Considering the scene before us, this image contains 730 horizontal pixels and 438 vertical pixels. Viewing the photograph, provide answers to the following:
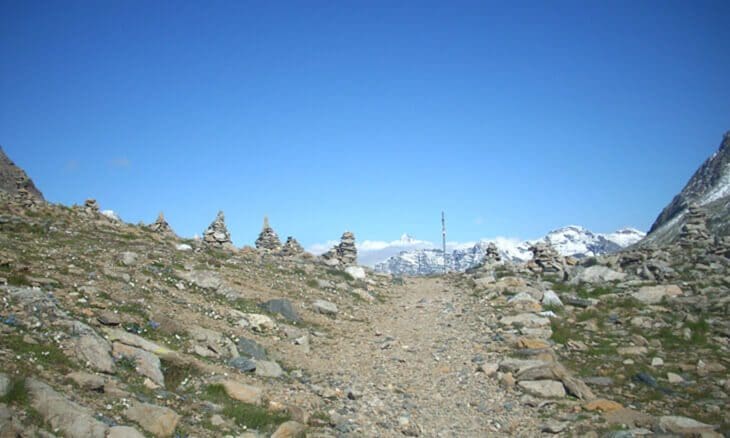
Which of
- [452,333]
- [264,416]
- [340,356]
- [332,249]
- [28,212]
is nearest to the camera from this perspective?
[264,416]

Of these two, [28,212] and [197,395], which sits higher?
[28,212]

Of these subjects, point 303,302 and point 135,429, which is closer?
point 135,429

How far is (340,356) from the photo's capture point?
65.3 ft

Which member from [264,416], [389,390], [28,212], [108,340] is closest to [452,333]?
[389,390]

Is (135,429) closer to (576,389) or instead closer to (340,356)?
(340,356)

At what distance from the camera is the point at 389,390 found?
54.9 feet

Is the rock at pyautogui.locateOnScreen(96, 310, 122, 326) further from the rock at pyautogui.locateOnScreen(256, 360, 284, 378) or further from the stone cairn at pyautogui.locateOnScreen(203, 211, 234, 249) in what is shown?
the stone cairn at pyautogui.locateOnScreen(203, 211, 234, 249)

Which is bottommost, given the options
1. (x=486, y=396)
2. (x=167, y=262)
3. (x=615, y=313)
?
(x=486, y=396)

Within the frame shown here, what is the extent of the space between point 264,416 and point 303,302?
44.7 ft

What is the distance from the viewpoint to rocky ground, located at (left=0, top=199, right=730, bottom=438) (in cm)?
1177

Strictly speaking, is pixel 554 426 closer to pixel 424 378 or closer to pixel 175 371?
pixel 424 378

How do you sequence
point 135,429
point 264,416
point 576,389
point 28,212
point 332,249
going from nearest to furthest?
1. point 135,429
2. point 264,416
3. point 576,389
4. point 28,212
5. point 332,249

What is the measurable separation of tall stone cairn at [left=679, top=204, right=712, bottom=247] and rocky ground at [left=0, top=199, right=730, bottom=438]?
13.0 meters

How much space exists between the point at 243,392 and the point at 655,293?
25.4 meters
